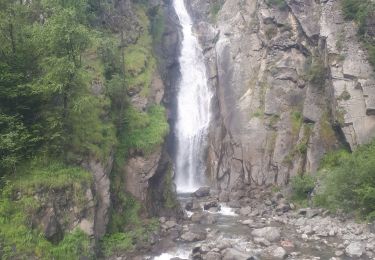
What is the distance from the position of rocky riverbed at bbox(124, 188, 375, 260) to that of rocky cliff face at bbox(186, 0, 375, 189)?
533 centimetres

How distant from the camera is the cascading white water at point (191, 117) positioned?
4397cm

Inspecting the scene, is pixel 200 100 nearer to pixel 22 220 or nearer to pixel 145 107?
pixel 145 107

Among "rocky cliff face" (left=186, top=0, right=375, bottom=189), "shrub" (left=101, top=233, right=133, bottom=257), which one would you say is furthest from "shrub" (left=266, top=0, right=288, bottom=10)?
"shrub" (left=101, top=233, right=133, bottom=257)

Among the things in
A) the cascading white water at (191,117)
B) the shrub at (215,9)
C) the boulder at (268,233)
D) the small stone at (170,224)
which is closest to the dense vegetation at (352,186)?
the boulder at (268,233)

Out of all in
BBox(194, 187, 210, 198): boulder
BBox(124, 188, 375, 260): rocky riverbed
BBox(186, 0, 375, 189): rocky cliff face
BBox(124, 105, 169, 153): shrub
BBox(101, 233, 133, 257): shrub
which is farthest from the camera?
BBox(194, 187, 210, 198): boulder

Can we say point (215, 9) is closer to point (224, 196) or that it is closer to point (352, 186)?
point (224, 196)

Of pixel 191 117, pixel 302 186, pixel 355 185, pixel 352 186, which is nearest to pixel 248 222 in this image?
pixel 302 186

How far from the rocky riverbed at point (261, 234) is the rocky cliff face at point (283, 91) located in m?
5.33

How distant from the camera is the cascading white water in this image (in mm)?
43969

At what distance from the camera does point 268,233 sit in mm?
27234

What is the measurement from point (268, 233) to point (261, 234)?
47 centimetres

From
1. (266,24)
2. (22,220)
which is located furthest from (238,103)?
(22,220)

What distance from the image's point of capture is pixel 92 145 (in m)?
25.8

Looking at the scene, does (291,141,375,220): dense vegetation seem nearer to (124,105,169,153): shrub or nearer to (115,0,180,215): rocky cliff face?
(115,0,180,215): rocky cliff face
